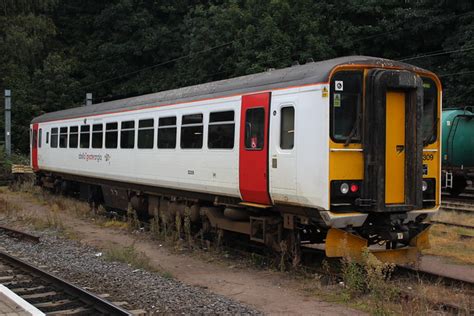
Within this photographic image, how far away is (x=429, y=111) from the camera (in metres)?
9.07

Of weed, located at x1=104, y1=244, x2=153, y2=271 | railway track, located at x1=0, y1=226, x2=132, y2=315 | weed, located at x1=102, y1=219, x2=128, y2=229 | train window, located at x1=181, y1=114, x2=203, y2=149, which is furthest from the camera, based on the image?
weed, located at x1=102, y1=219, x2=128, y2=229

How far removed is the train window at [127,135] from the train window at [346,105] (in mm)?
7174

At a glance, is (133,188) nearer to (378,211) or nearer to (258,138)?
(258,138)

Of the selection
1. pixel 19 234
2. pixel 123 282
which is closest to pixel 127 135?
pixel 19 234

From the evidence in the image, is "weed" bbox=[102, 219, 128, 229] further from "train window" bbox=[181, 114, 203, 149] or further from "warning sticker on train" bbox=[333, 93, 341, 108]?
"warning sticker on train" bbox=[333, 93, 341, 108]

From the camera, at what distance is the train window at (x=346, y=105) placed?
8096mm

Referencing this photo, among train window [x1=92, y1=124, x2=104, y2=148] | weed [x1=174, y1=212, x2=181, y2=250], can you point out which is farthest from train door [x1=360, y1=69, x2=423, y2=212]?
train window [x1=92, y1=124, x2=104, y2=148]

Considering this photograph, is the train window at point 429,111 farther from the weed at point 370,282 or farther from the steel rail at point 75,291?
the steel rail at point 75,291

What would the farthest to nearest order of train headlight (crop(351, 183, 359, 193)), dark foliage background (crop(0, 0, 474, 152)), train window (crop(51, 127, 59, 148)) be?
dark foliage background (crop(0, 0, 474, 152)), train window (crop(51, 127, 59, 148)), train headlight (crop(351, 183, 359, 193))

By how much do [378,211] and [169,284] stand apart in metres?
3.17

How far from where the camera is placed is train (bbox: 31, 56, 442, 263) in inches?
318

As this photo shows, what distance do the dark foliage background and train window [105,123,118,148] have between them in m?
14.7

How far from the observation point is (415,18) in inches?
1206

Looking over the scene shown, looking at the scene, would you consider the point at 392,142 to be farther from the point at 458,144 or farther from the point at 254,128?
the point at 458,144
